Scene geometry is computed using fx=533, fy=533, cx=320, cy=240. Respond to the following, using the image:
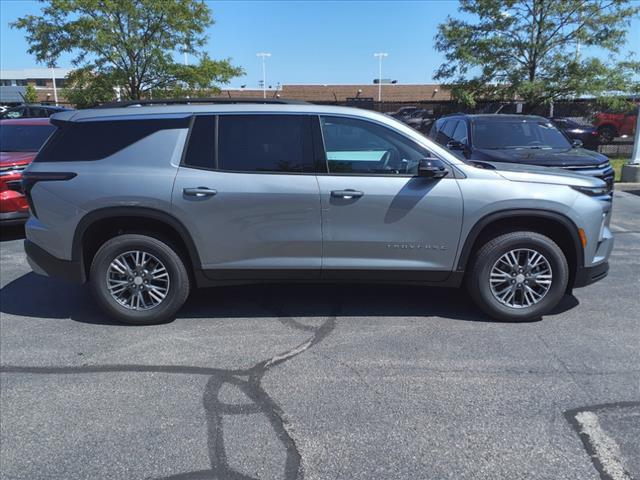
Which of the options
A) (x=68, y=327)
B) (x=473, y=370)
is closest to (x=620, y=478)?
(x=473, y=370)

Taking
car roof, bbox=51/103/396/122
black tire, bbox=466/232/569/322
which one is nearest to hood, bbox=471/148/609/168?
black tire, bbox=466/232/569/322

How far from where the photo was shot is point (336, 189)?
434 cm

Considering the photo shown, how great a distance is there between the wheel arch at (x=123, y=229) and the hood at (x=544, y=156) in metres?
4.89

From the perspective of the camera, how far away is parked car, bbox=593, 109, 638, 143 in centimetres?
2034

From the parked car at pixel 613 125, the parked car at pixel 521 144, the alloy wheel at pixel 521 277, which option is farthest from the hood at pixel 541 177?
the parked car at pixel 613 125

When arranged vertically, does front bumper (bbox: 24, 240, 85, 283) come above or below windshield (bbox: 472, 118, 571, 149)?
below

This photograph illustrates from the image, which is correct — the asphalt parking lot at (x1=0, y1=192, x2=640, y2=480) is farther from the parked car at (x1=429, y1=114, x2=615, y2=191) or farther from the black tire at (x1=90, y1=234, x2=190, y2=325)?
the parked car at (x1=429, y1=114, x2=615, y2=191)

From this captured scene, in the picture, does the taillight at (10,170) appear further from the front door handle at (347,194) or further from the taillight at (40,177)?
the front door handle at (347,194)

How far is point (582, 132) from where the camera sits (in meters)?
18.1

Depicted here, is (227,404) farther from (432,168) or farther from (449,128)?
(449,128)

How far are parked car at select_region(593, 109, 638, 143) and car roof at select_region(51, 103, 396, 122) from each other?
61.9 feet

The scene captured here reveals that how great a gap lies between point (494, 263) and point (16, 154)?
23.8 ft

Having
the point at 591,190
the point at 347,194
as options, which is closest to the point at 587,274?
the point at 591,190

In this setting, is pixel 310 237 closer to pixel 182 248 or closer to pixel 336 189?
pixel 336 189
